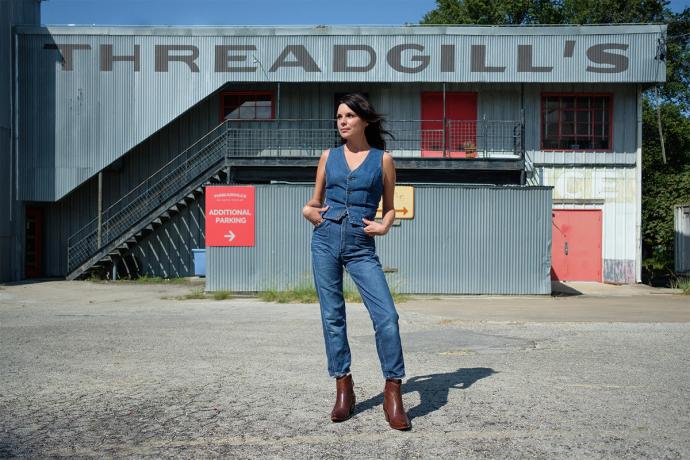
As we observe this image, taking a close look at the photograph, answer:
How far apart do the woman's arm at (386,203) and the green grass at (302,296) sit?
9493 mm

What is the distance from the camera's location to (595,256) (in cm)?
2319

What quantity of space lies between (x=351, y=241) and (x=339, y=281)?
258 millimetres

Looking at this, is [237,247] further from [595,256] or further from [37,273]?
[595,256]

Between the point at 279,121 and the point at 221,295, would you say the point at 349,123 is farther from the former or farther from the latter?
the point at 279,121

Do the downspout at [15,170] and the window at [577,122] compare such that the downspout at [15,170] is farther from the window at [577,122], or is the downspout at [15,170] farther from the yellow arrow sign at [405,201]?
the window at [577,122]

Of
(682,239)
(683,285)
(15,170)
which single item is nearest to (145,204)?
(15,170)

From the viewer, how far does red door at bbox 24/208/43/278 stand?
23.2m

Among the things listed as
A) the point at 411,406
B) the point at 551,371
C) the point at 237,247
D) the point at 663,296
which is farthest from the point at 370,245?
the point at 663,296

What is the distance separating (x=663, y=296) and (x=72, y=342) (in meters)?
14.4

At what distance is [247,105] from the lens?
24094 millimetres

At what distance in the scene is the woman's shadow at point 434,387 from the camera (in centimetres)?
437

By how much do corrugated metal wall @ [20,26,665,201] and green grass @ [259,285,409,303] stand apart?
29.9 ft

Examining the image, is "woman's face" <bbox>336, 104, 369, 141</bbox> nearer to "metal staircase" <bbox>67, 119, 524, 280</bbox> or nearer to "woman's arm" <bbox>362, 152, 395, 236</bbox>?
"woman's arm" <bbox>362, 152, 395, 236</bbox>

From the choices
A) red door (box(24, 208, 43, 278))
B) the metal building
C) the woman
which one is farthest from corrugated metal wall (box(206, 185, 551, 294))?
the woman
